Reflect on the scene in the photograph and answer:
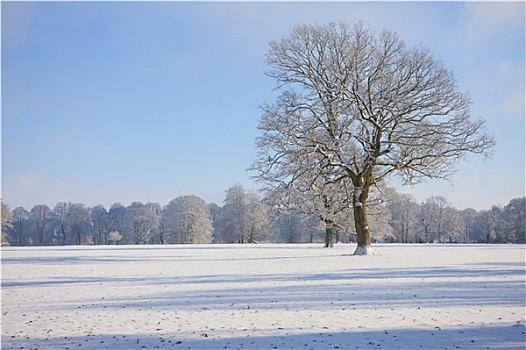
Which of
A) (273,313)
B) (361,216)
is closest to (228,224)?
(361,216)

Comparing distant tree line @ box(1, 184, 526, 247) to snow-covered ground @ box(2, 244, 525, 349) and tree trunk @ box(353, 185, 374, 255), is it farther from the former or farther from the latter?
snow-covered ground @ box(2, 244, 525, 349)

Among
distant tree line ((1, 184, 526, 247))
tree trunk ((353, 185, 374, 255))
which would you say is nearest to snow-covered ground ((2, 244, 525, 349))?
tree trunk ((353, 185, 374, 255))

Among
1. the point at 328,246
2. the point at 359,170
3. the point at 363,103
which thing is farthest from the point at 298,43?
the point at 328,246

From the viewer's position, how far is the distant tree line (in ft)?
260

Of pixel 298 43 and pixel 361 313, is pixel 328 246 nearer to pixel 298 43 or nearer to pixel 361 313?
pixel 298 43

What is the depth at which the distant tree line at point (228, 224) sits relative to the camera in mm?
79125

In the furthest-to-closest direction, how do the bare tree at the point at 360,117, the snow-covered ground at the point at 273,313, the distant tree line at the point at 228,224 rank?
the distant tree line at the point at 228,224 < the bare tree at the point at 360,117 < the snow-covered ground at the point at 273,313

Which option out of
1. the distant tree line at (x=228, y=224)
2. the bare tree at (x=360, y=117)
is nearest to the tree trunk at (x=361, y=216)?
the bare tree at (x=360, y=117)

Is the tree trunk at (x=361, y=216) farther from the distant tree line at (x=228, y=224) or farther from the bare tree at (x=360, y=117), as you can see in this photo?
the distant tree line at (x=228, y=224)

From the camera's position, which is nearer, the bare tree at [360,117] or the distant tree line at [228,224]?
the bare tree at [360,117]

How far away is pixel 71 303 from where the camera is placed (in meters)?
11.3

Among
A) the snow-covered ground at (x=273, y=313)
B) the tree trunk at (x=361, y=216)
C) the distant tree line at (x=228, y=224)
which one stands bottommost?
the distant tree line at (x=228, y=224)

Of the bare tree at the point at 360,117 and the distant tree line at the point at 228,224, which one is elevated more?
the bare tree at the point at 360,117

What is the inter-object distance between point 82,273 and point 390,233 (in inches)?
1989
